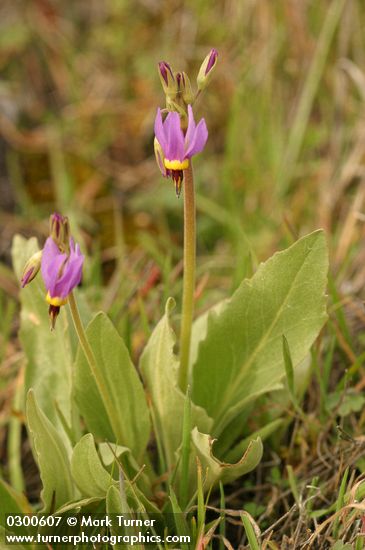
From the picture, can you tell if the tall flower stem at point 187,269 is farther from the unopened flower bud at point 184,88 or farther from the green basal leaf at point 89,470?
the green basal leaf at point 89,470

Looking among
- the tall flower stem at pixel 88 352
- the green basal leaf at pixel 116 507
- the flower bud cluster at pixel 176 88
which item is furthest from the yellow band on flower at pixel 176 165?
the green basal leaf at pixel 116 507

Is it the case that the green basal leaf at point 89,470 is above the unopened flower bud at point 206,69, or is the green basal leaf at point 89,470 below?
below

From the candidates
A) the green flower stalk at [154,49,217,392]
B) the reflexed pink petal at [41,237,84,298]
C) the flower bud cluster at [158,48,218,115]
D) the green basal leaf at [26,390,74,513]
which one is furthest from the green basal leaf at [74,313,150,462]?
the flower bud cluster at [158,48,218,115]

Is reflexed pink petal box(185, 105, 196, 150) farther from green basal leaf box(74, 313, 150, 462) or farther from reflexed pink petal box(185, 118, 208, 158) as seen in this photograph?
green basal leaf box(74, 313, 150, 462)

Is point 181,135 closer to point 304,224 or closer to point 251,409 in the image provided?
point 251,409

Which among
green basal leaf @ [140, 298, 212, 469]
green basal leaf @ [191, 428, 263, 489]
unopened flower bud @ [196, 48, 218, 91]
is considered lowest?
green basal leaf @ [191, 428, 263, 489]

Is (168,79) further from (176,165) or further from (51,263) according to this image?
(51,263)

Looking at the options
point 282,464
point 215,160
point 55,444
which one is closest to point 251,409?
point 282,464
